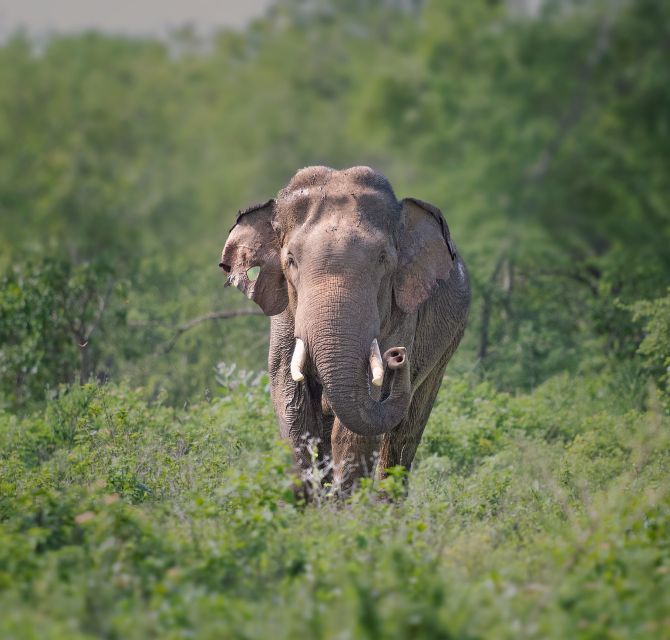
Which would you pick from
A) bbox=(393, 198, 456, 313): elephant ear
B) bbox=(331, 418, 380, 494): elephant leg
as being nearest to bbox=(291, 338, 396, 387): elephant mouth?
bbox=(331, 418, 380, 494): elephant leg

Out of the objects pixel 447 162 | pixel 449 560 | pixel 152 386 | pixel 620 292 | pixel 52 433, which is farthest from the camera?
pixel 447 162

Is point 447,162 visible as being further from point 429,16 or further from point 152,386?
point 152,386

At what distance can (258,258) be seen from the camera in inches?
419

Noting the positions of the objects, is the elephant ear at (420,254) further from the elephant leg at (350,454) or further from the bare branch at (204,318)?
the bare branch at (204,318)

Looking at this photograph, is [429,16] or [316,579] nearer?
[316,579]

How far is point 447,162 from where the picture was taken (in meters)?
40.4

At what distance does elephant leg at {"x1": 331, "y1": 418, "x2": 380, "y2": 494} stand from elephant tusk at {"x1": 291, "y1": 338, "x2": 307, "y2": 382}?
55 cm

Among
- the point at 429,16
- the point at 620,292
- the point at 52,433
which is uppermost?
the point at 429,16

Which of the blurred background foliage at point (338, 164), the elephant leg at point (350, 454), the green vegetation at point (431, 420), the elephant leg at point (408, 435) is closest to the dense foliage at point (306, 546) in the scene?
the green vegetation at point (431, 420)

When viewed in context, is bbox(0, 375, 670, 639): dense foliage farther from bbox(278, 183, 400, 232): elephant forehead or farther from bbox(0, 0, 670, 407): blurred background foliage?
bbox(0, 0, 670, 407): blurred background foliage

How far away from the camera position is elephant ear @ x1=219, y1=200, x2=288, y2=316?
415 inches

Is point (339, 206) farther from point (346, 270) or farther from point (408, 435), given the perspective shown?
point (408, 435)

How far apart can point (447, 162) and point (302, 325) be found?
31.0 m

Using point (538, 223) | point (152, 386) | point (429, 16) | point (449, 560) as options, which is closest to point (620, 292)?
point (152, 386)
